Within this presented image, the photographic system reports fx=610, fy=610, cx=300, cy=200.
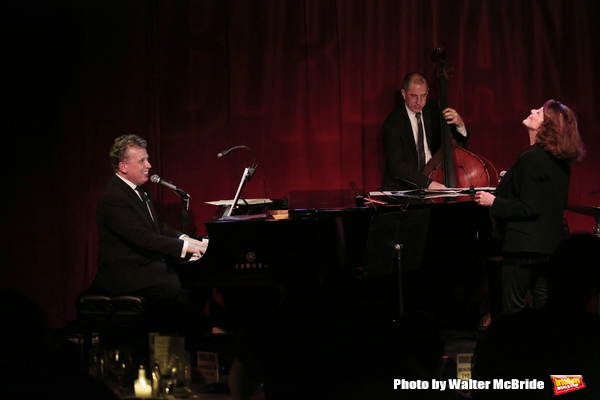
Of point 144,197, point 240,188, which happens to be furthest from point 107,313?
point 240,188

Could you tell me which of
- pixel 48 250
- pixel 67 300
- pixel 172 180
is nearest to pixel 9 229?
pixel 48 250

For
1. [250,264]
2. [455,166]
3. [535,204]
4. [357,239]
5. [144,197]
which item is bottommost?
[250,264]

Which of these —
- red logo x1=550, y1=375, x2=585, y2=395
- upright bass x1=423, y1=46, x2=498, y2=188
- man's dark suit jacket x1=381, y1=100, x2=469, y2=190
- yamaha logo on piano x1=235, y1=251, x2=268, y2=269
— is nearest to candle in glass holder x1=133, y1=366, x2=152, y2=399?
yamaha logo on piano x1=235, y1=251, x2=268, y2=269

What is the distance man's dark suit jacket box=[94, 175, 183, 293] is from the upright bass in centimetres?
177

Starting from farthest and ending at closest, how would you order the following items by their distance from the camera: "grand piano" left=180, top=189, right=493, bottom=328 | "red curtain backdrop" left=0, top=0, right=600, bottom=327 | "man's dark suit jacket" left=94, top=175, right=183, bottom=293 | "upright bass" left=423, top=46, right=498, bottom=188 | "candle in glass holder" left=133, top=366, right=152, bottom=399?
"red curtain backdrop" left=0, top=0, right=600, bottom=327 < "upright bass" left=423, top=46, right=498, bottom=188 < "man's dark suit jacket" left=94, top=175, right=183, bottom=293 < "grand piano" left=180, top=189, right=493, bottom=328 < "candle in glass holder" left=133, top=366, right=152, bottom=399

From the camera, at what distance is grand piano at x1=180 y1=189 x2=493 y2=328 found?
3250 millimetres

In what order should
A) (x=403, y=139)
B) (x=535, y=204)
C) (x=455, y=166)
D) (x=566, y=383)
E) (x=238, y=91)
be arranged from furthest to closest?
(x=238, y=91)
(x=403, y=139)
(x=455, y=166)
(x=535, y=204)
(x=566, y=383)

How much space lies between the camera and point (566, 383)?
1593 millimetres

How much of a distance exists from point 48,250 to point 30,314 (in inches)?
147

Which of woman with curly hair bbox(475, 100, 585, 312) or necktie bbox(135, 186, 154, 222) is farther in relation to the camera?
necktie bbox(135, 186, 154, 222)

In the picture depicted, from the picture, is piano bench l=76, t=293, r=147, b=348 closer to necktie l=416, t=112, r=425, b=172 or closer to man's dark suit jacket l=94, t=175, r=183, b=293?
man's dark suit jacket l=94, t=175, r=183, b=293

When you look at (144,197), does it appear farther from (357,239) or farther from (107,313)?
(357,239)

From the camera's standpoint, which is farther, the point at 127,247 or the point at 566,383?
the point at 127,247

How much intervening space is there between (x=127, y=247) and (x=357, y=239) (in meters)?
1.37
